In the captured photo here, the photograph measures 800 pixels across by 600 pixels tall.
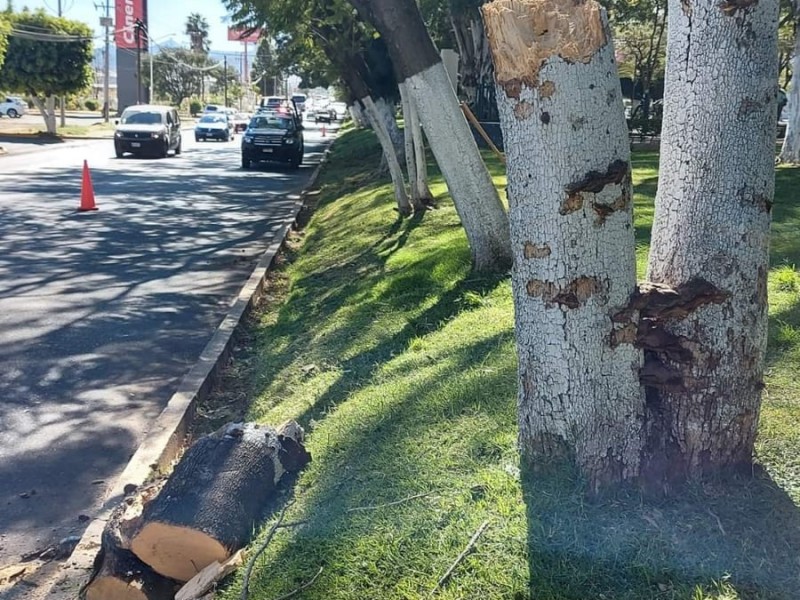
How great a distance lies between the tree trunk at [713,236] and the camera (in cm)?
302

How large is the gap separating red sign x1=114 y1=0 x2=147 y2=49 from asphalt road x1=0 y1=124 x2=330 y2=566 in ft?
167

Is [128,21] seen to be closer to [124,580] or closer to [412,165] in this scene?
[412,165]

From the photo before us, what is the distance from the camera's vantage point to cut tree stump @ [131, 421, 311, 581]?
3498 millimetres

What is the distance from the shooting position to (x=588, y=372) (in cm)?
312

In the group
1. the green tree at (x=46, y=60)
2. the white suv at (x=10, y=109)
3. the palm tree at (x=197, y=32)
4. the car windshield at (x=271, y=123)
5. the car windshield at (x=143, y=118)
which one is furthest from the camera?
the palm tree at (x=197, y=32)

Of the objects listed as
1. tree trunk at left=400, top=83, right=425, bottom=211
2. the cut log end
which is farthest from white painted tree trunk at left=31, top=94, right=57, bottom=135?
the cut log end

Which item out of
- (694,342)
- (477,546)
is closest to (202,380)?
(477,546)

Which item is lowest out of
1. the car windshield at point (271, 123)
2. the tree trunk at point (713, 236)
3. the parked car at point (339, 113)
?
the tree trunk at point (713, 236)

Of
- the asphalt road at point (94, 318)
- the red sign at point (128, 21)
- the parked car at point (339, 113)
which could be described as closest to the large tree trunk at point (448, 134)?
the asphalt road at point (94, 318)

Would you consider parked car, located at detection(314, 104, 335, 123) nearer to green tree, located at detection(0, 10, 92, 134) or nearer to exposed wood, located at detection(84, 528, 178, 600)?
green tree, located at detection(0, 10, 92, 134)

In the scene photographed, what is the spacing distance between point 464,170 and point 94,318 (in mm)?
3902

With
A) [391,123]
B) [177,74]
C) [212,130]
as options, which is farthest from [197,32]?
[391,123]

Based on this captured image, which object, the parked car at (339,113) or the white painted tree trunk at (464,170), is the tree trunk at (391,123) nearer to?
the white painted tree trunk at (464,170)

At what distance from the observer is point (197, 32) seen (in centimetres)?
11794
